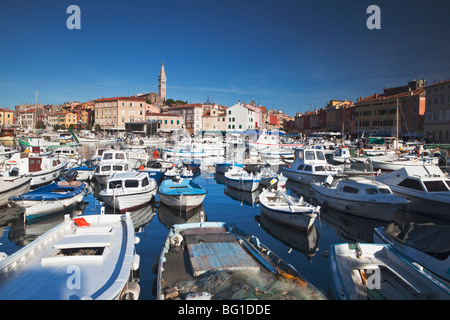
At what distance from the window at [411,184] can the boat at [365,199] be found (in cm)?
134

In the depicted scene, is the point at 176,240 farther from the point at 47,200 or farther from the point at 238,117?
the point at 238,117

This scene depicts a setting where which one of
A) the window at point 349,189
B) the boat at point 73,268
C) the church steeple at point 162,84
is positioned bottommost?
the boat at point 73,268

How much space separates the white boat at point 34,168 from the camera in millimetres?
21875

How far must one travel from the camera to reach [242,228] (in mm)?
14547

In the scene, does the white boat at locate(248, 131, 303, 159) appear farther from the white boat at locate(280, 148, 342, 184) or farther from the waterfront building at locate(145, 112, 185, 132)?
the waterfront building at locate(145, 112, 185, 132)

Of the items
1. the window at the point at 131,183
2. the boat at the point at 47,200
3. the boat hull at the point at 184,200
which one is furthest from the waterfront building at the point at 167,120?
the boat hull at the point at 184,200

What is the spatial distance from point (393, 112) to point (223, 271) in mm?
73494

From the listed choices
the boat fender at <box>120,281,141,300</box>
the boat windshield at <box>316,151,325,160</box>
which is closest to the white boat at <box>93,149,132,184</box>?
the boat fender at <box>120,281,141,300</box>

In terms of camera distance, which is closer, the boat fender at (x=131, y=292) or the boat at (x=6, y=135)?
the boat fender at (x=131, y=292)

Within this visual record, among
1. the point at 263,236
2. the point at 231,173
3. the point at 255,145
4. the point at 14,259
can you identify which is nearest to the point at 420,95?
the point at 255,145

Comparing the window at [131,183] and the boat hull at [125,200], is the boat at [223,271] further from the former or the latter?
the window at [131,183]
